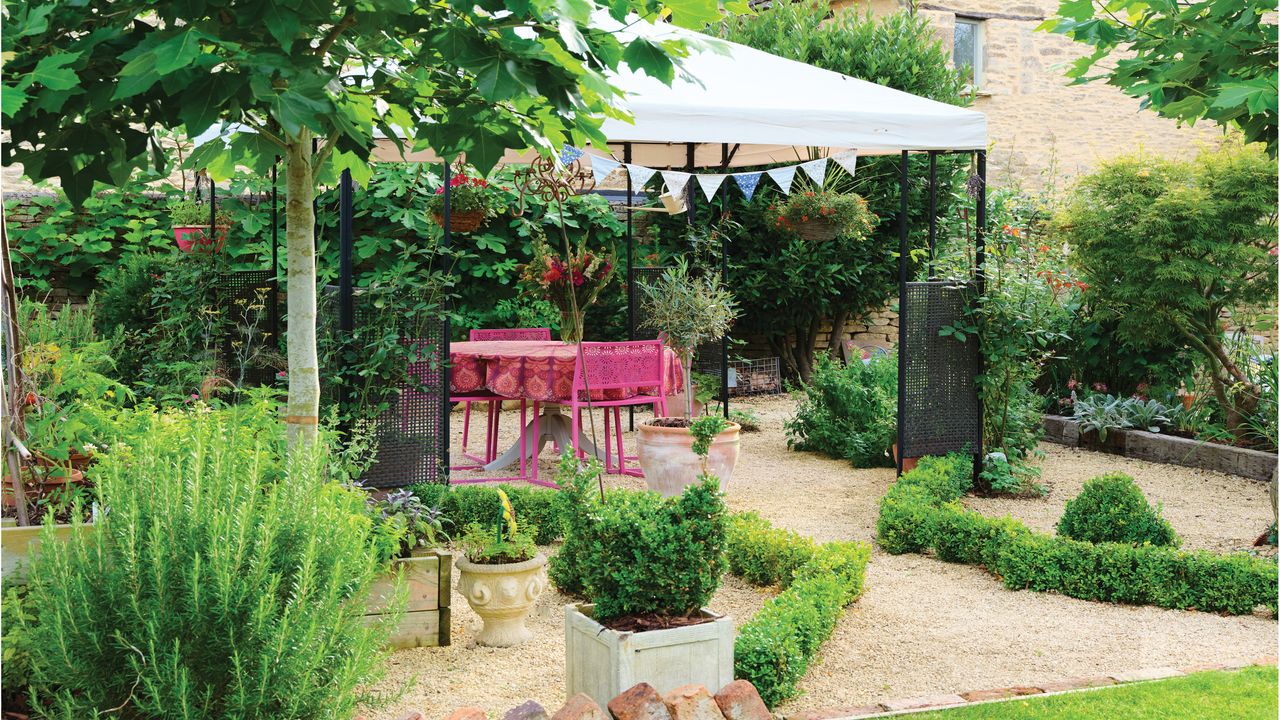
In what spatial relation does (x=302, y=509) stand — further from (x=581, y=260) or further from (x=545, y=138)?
(x=581, y=260)

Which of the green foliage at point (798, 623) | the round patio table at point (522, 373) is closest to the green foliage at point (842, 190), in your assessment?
the round patio table at point (522, 373)

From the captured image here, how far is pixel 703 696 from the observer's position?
289 cm

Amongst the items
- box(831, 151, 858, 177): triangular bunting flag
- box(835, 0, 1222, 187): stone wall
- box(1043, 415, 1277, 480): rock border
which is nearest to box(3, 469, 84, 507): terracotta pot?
box(831, 151, 858, 177): triangular bunting flag

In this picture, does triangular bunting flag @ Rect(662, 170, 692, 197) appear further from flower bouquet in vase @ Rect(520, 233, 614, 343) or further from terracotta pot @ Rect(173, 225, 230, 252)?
terracotta pot @ Rect(173, 225, 230, 252)

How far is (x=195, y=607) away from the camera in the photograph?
7.56ft

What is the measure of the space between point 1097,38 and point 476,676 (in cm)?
304

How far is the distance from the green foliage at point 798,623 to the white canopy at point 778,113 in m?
2.24

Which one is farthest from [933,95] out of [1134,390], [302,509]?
[302,509]

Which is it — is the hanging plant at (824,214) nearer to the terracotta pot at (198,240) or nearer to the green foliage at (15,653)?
the terracotta pot at (198,240)

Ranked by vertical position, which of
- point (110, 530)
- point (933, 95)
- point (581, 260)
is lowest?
point (110, 530)

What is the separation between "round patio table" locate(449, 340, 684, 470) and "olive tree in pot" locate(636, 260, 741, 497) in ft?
0.56

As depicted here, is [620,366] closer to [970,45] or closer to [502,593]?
[502,593]

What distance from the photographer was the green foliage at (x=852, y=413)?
7.62 m

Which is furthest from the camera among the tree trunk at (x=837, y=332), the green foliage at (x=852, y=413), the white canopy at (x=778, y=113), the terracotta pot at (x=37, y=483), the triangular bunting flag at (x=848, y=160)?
the tree trunk at (x=837, y=332)
